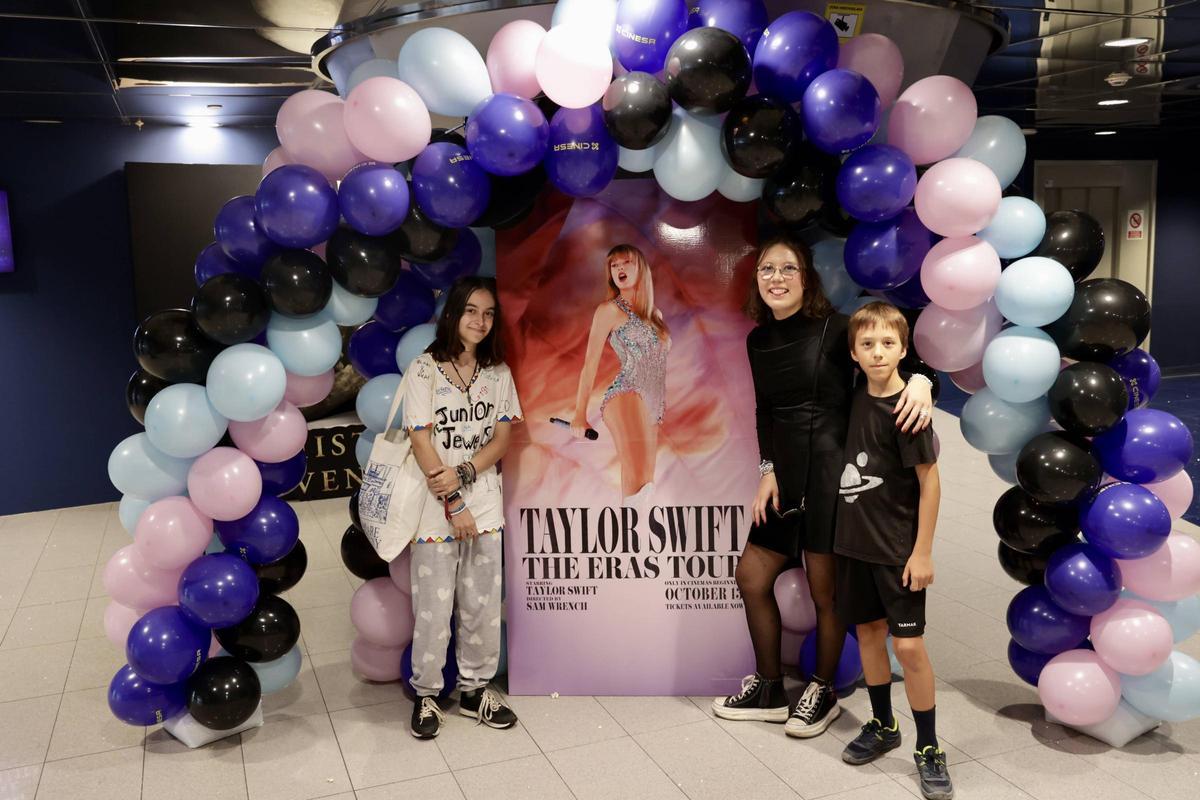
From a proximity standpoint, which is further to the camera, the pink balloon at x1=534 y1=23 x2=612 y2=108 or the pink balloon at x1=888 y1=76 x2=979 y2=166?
the pink balloon at x1=888 y1=76 x2=979 y2=166

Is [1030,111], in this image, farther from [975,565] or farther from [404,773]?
[404,773]

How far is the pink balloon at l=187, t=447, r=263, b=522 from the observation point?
314 cm

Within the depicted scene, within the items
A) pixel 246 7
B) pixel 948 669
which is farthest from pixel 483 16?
pixel 948 669

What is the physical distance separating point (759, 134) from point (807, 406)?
0.84 metres

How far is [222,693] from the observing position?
10.7 feet

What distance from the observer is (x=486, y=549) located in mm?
3428

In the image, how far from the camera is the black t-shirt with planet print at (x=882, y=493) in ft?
9.50

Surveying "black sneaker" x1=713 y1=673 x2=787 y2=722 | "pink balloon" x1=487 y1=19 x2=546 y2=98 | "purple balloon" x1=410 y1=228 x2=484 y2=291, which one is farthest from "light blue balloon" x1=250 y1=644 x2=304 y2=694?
"pink balloon" x1=487 y1=19 x2=546 y2=98

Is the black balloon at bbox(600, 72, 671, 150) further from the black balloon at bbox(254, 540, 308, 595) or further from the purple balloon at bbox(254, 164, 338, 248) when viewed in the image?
the black balloon at bbox(254, 540, 308, 595)

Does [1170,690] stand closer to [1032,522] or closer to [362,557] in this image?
[1032,522]

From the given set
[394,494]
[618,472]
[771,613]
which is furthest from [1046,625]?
[394,494]

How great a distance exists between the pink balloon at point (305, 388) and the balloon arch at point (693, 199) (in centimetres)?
1

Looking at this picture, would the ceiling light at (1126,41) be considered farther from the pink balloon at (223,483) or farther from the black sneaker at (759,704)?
the pink balloon at (223,483)

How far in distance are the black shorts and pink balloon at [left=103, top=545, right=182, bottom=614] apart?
2105 mm
